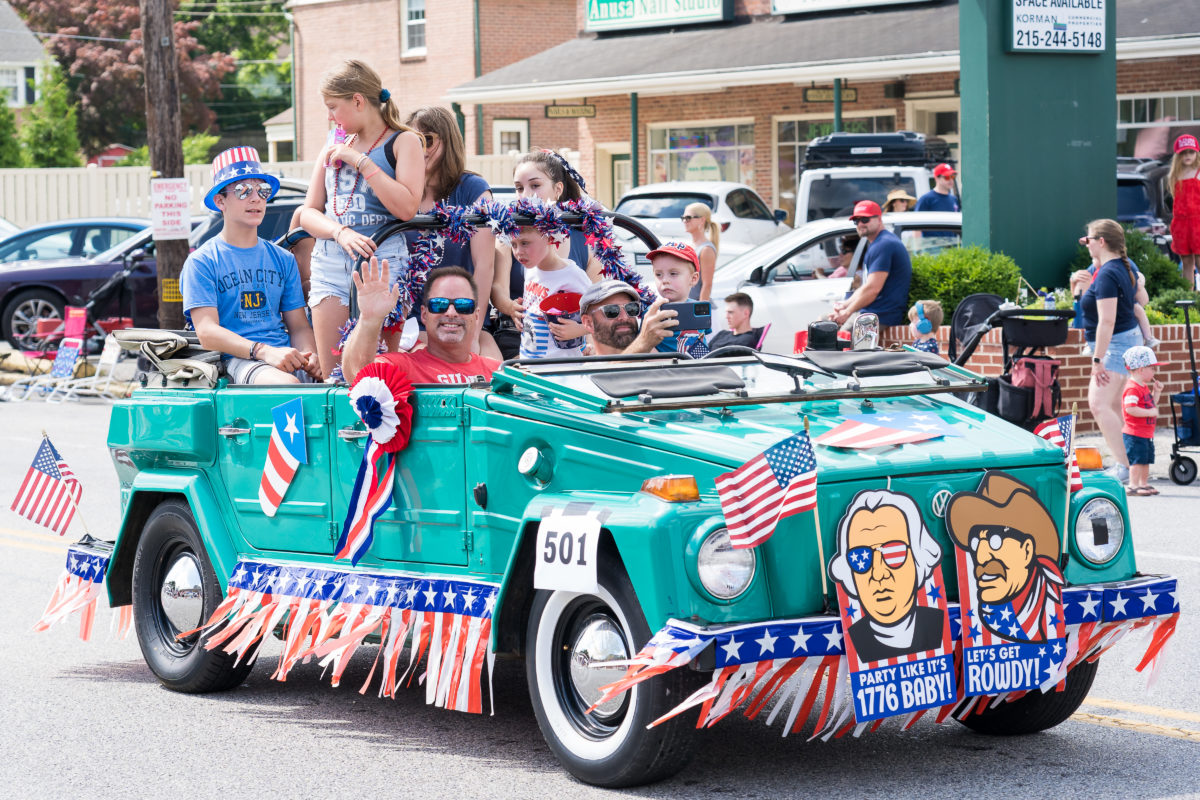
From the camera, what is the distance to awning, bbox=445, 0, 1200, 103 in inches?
937

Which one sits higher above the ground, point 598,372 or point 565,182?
point 565,182

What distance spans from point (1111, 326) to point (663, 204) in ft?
34.1

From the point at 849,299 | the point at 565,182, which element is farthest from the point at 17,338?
the point at 565,182

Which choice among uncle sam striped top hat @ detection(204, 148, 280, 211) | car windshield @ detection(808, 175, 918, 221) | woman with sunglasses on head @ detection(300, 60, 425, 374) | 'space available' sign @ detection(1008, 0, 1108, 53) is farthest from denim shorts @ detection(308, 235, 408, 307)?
car windshield @ detection(808, 175, 918, 221)

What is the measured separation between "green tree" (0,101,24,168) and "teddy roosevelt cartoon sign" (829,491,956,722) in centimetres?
4450

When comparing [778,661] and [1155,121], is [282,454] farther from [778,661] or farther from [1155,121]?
[1155,121]

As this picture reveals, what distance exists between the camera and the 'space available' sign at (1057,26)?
16.4 meters

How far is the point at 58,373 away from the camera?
19609 mm

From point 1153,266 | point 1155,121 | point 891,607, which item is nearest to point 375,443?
point 891,607

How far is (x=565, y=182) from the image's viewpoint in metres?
7.51

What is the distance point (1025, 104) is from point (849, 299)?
4010 millimetres

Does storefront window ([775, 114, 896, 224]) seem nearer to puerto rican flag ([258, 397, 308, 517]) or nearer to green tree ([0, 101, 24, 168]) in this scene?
puerto rican flag ([258, 397, 308, 517])

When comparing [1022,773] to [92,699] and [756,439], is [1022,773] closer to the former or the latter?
[756,439]

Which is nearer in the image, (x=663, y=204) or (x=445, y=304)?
(x=445, y=304)
